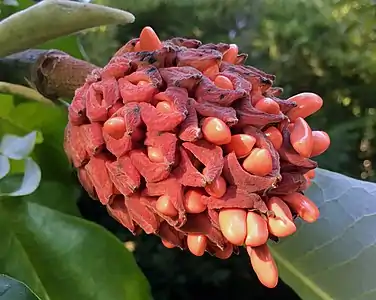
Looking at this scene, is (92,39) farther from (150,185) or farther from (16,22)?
(150,185)

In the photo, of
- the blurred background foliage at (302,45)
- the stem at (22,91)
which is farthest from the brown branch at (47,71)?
the blurred background foliage at (302,45)

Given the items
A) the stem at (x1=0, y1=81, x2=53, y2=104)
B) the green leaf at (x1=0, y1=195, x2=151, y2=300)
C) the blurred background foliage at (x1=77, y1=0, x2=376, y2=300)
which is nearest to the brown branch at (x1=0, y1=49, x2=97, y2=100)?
the stem at (x1=0, y1=81, x2=53, y2=104)

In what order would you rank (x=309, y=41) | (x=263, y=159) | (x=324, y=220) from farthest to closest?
(x=309, y=41) < (x=324, y=220) < (x=263, y=159)

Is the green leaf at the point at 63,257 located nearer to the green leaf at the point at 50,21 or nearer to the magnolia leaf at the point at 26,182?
the magnolia leaf at the point at 26,182

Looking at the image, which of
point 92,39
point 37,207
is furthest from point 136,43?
point 92,39

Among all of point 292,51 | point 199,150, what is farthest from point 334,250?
point 292,51

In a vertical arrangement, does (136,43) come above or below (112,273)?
above
